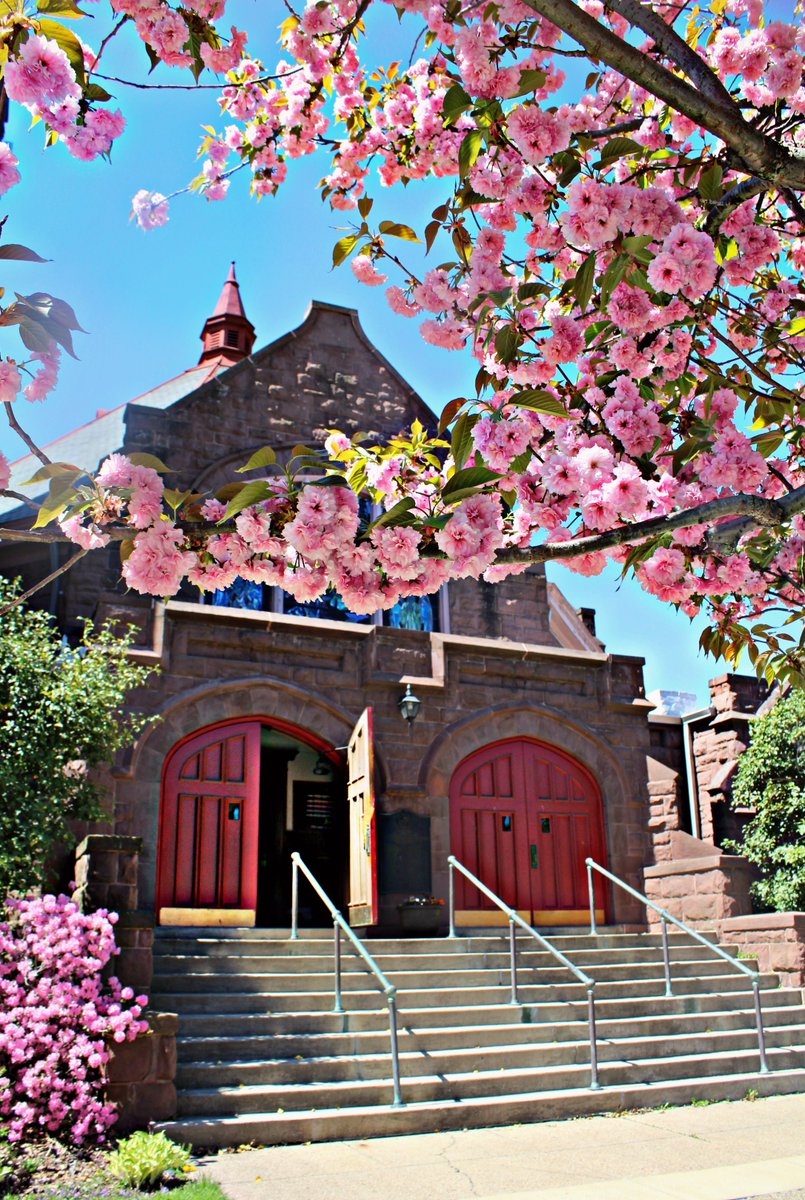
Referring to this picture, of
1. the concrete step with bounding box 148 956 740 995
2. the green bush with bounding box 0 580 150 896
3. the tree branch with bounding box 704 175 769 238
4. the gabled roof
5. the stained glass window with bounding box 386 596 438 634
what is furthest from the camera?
the gabled roof

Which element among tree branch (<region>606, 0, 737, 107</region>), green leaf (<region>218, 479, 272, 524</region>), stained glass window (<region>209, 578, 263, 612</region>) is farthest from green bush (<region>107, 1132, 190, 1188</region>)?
stained glass window (<region>209, 578, 263, 612</region>)

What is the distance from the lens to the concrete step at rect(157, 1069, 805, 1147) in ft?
22.7

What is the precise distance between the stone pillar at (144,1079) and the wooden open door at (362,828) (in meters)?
4.28

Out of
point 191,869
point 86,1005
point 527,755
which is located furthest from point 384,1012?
point 527,755

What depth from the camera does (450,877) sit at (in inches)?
478

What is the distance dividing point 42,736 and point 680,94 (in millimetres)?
7352

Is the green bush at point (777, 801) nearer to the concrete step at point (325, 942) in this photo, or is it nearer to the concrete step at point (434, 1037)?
the concrete step at point (325, 942)

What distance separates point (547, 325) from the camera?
5.46 metres

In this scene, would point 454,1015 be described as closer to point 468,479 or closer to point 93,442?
point 468,479

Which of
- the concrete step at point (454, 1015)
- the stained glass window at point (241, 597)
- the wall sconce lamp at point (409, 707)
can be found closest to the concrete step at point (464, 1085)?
the concrete step at point (454, 1015)

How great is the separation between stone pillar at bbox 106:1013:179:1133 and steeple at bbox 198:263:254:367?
17322mm

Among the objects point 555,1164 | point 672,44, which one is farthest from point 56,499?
point 555,1164

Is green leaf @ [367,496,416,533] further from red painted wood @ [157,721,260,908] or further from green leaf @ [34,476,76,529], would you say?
red painted wood @ [157,721,260,908]

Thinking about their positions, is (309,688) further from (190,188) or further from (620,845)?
(190,188)
